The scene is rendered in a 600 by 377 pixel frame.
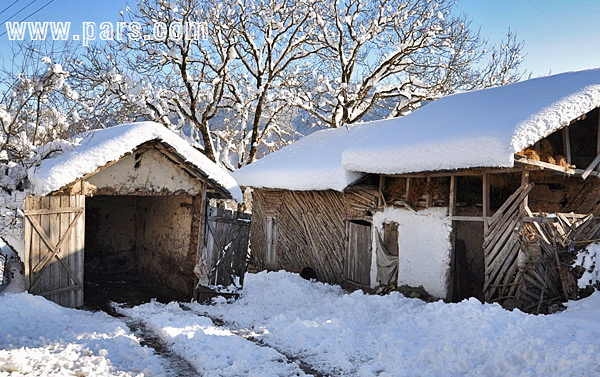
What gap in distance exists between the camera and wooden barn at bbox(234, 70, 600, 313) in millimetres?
8977

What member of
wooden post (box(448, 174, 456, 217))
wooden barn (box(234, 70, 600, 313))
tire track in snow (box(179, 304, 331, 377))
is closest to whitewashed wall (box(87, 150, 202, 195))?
tire track in snow (box(179, 304, 331, 377))

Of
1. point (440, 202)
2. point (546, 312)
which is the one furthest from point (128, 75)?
point (546, 312)

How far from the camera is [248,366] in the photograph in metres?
6.65

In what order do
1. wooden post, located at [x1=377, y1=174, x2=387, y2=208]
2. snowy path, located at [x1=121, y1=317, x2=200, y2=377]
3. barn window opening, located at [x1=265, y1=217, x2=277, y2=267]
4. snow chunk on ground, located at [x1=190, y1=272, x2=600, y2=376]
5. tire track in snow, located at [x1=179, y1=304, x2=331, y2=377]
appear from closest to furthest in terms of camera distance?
snow chunk on ground, located at [x1=190, y1=272, x2=600, y2=376], snowy path, located at [x1=121, y1=317, x2=200, y2=377], tire track in snow, located at [x1=179, y1=304, x2=331, y2=377], wooden post, located at [x1=377, y1=174, x2=387, y2=208], barn window opening, located at [x1=265, y1=217, x2=277, y2=267]

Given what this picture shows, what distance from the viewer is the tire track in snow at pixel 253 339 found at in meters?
6.70

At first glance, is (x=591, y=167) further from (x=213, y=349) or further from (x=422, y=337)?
(x=213, y=349)

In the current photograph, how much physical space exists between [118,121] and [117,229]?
741cm

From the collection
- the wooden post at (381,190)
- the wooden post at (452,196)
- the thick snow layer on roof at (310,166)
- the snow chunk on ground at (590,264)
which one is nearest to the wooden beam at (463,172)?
the wooden post at (452,196)

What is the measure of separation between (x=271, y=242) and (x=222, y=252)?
461 cm

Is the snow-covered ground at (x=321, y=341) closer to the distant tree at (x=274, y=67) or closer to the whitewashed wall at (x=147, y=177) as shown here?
the whitewashed wall at (x=147, y=177)

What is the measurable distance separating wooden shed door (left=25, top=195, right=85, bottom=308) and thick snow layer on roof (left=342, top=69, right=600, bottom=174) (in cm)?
614

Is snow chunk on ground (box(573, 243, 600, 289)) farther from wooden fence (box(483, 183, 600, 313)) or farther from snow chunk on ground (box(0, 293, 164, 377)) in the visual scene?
snow chunk on ground (box(0, 293, 164, 377))

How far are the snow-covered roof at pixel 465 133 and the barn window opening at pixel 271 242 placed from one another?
1.81 meters

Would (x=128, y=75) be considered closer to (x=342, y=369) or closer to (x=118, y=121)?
(x=118, y=121)
